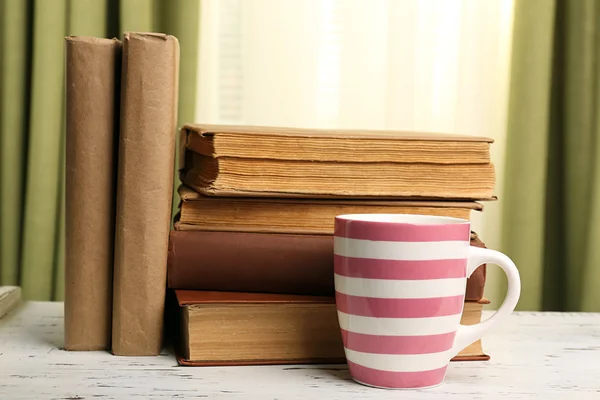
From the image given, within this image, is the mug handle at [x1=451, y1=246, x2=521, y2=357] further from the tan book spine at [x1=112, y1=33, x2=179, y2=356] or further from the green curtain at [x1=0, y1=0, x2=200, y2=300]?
the green curtain at [x1=0, y1=0, x2=200, y2=300]

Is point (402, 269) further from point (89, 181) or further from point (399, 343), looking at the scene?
point (89, 181)

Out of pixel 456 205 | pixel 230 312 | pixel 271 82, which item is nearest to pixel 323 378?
pixel 230 312

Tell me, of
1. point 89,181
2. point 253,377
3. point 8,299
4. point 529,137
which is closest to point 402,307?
point 253,377

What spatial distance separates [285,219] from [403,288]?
144 millimetres

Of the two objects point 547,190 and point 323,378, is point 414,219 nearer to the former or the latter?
point 323,378

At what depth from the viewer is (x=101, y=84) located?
56 cm

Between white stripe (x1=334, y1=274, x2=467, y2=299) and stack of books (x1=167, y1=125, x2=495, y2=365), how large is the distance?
8 centimetres

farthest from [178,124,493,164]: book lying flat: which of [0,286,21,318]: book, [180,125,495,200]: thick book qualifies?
[0,286,21,318]: book

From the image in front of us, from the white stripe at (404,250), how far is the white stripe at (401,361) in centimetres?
7

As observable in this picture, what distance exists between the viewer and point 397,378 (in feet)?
1.59

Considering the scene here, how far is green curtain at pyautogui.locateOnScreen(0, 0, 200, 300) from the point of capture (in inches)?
45.6

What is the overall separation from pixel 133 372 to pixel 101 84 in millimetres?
226

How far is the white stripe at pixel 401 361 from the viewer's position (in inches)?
18.9

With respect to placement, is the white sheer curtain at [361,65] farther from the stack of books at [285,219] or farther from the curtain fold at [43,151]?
the stack of books at [285,219]
